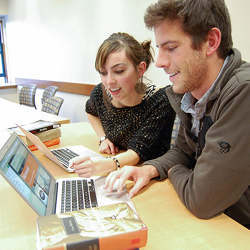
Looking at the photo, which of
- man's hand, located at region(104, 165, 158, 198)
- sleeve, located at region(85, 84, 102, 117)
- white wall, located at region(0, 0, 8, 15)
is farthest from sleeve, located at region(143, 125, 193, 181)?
white wall, located at region(0, 0, 8, 15)

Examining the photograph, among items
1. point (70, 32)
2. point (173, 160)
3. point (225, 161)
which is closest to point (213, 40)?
point (225, 161)

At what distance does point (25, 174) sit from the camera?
36.0 inches

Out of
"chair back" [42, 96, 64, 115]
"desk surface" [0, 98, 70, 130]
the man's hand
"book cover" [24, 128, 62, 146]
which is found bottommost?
"chair back" [42, 96, 64, 115]

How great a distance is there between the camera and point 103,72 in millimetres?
1477

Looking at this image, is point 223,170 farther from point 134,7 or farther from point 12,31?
point 12,31

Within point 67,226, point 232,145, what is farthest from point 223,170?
point 67,226

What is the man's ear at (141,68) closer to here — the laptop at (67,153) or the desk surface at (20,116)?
the laptop at (67,153)

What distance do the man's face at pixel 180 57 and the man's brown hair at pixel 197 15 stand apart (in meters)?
0.02

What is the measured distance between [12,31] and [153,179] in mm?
5840

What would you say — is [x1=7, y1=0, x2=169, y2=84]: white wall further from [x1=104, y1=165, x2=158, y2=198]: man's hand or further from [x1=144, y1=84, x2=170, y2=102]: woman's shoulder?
[x1=104, y1=165, x2=158, y2=198]: man's hand

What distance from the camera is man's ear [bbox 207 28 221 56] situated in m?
0.92

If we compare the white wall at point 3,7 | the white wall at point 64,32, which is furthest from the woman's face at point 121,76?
the white wall at point 3,7

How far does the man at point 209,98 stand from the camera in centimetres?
82

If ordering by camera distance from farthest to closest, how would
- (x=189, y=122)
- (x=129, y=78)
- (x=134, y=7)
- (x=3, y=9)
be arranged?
(x=3, y=9) → (x=134, y=7) → (x=129, y=78) → (x=189, y=122)
